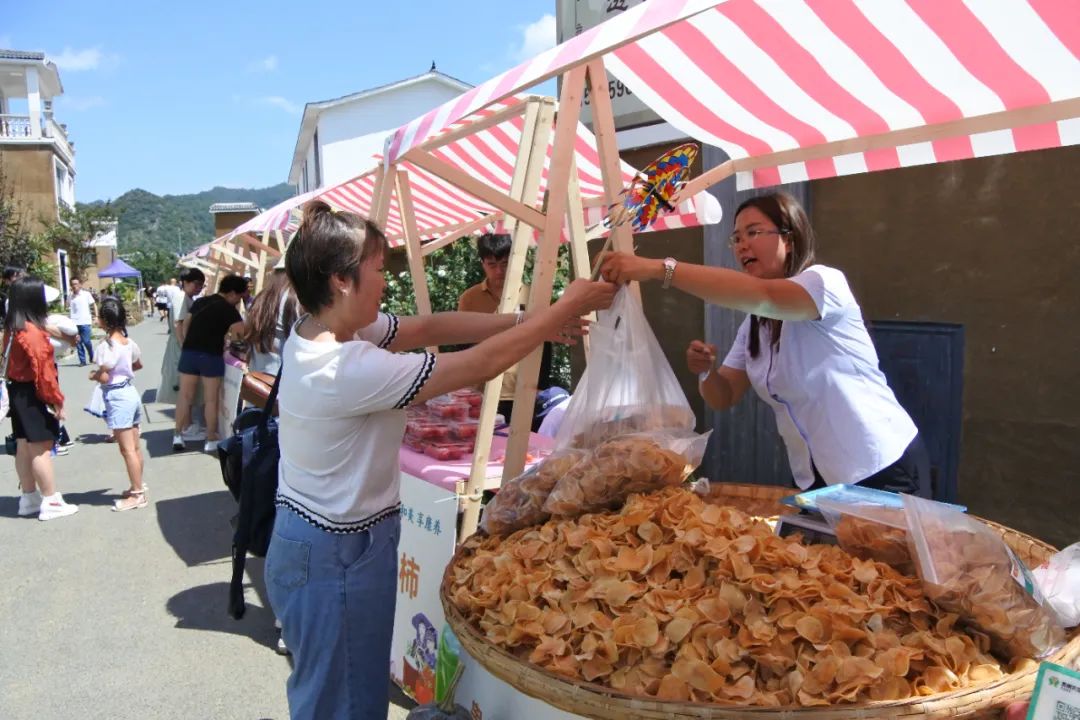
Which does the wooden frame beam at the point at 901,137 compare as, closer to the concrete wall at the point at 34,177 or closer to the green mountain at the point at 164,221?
the concrete wall at the point at 34,177

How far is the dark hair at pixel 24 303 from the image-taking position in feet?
18.2

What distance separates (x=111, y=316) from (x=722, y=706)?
6.37 metres

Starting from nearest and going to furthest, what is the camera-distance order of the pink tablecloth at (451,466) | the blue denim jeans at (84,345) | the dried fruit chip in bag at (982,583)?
the dried fruit chip in bag at (982,583)
the pink tablecloth at (451,466)
the blue denim jeans at (84,345)

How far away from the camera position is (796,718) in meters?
1.22

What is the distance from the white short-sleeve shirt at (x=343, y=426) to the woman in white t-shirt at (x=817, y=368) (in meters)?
0.70

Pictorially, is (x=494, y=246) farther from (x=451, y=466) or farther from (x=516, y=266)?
(x=451, y=466)

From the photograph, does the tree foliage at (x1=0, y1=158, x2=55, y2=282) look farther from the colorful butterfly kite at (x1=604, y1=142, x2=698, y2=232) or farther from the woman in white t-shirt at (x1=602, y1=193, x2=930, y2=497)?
the woman in white t-shirt at (x1=602, y1=193, x2=930, y2=497)

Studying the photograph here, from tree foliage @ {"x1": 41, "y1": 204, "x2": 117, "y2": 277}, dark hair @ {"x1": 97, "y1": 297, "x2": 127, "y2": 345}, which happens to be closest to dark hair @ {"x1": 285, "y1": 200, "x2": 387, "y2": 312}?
dark hair @ {"x1": 97, "y1": 297, "x2": 127, "y2": 345}

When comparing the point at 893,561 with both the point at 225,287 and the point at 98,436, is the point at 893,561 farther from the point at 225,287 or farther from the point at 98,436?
the point at 98,436

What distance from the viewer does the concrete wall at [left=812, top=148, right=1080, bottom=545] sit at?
11.9 ft

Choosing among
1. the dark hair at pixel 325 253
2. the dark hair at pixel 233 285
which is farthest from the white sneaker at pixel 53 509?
the dark hair at pixel 325 253

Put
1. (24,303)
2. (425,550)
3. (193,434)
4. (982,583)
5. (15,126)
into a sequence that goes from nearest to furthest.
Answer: (982,583) < (425,550) < (24,303) < (193,434) < (15,126)

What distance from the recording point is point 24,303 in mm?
5582

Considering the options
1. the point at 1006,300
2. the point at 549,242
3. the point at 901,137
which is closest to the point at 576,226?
the point at 549,242
